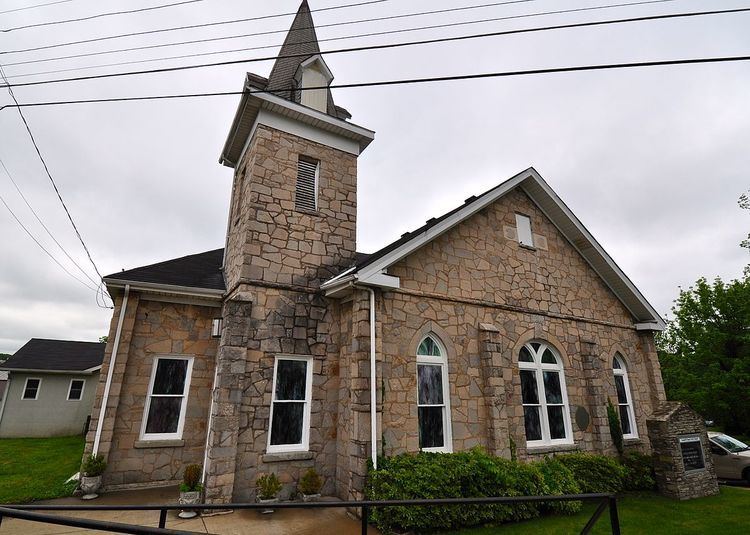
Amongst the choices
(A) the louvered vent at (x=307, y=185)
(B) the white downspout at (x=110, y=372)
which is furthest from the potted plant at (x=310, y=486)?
(A) the louvered vent at (x=307, y=185)

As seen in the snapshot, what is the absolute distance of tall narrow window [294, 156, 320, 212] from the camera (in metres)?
10.0

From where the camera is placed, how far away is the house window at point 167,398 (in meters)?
8.41

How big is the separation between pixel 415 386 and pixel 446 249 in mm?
3387

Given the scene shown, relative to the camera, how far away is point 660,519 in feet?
25.6

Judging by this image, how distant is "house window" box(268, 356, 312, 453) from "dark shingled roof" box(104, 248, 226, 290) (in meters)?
2.70

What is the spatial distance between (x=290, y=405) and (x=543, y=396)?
6.38 meters

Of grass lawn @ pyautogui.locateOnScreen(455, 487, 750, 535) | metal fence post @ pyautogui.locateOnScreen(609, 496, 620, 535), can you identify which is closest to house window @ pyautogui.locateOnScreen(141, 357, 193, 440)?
grass lawn @ pyautogui.locateOnScreen(455, 487, 750, 535)

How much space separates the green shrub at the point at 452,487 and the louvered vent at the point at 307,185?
610 centimetres

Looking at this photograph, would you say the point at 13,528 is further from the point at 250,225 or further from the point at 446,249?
the point at 446,249

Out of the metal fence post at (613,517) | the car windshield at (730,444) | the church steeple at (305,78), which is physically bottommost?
the car windshield at (730,444)

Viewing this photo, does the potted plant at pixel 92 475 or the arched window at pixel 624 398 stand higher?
the arched window at pixel 624 398

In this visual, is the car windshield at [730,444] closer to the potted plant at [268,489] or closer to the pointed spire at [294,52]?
the potted plant at [268,489]

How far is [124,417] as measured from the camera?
8133mm

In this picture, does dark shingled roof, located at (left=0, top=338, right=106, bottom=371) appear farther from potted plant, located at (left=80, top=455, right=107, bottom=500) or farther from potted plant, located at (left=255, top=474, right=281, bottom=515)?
potted plant, located at (left=255, top=474, right=281, bottom=515)
